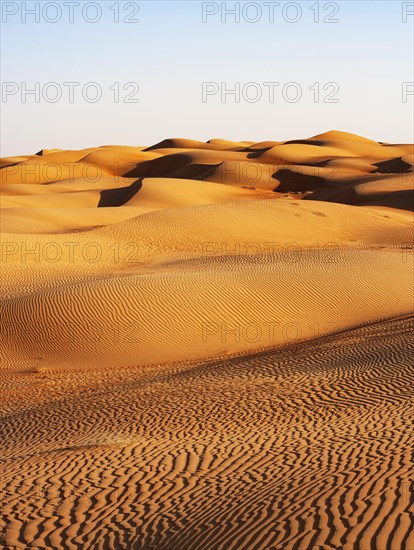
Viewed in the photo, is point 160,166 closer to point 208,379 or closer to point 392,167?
point 392,167

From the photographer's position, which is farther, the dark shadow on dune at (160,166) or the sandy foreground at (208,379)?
the dark shadow on dune at (160,166)

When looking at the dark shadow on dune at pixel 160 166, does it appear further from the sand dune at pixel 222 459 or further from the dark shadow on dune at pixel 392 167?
the sand dune at pixel 222 459

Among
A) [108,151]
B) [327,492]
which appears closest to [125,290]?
[327,492]

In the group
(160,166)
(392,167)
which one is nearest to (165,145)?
(160,166)

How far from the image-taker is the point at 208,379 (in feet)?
46.8

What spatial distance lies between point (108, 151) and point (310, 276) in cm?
7033

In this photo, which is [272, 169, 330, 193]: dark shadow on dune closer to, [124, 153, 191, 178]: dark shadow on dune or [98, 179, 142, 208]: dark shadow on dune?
[98, 179, 142, 208]: dark shadow on dune

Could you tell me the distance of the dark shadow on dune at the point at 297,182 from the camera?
54603 mm

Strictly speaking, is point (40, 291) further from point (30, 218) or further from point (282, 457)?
point (30, 218)

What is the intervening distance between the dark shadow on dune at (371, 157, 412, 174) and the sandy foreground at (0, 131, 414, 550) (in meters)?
19.8

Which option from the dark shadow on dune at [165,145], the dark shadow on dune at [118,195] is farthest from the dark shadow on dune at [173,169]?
the dark shadow on dune at [165,145]

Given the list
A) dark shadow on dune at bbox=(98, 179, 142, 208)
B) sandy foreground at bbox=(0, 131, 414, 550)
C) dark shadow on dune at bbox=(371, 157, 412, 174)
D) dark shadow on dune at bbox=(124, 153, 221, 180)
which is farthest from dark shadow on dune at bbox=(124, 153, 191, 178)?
sandy foreground at bbox=(0, 131, 414, 550)

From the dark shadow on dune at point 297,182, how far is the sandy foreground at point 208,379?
13.8 m

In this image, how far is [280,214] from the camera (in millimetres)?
35938
